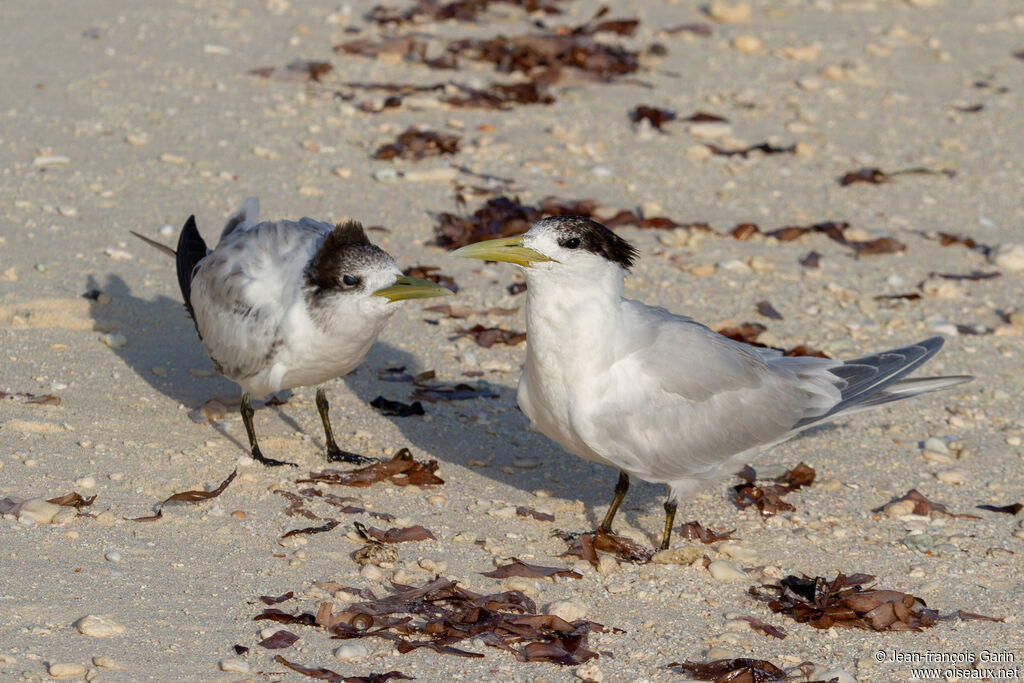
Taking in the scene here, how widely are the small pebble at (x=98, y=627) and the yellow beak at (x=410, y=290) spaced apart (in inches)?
66.2

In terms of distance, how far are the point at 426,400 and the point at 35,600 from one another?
7.72 ft

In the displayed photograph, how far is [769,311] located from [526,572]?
9.59 feet

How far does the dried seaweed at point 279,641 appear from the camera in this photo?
3678mm

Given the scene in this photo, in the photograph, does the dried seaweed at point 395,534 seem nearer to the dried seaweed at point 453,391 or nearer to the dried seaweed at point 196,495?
the dried seaweed at point 196,495

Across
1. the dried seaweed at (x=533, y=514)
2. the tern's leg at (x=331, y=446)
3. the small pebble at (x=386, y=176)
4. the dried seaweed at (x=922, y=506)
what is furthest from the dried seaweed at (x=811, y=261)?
the tern's leg at (x=331, y=446)

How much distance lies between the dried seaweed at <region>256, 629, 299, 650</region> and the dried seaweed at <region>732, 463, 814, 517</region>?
222 cm

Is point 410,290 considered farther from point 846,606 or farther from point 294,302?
point 846,606

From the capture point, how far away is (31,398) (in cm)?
517

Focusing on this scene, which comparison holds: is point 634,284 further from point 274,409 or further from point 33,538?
point 33,538

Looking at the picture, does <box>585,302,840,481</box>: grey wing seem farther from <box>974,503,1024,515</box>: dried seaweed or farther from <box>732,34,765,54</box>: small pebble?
<box>732,34,765,54</box>: small pebble

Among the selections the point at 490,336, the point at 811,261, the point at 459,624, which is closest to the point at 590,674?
the point at 459,624

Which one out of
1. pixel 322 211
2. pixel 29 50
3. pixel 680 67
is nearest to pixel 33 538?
pixel 322 211

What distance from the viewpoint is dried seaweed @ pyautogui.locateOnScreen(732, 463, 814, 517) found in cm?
509

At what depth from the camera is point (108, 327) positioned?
5.96m
